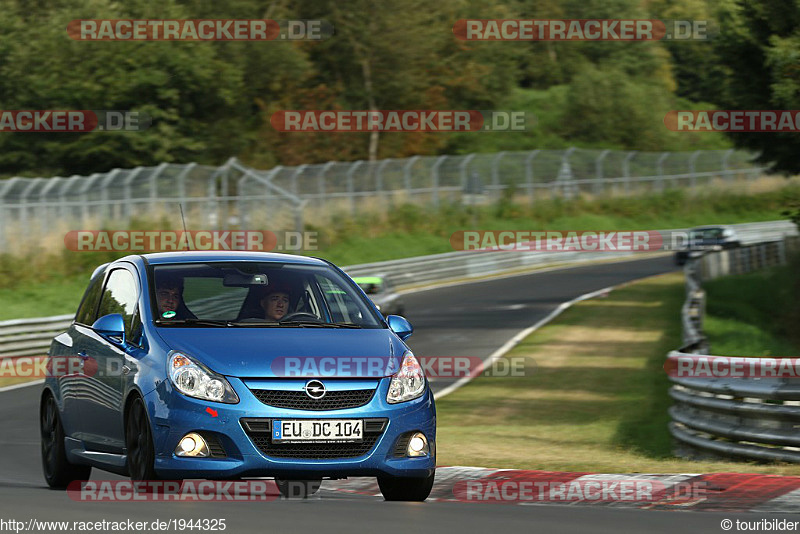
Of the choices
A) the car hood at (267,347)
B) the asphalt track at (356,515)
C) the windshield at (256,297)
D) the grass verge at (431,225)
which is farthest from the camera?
the grass verge at (431,225)

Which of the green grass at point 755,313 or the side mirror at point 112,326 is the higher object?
the side mirror at point 112,326

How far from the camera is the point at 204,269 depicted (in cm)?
923

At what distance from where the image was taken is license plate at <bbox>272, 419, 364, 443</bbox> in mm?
7859

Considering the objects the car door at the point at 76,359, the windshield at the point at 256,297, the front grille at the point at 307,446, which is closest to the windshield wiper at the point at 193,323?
the windshield at the point at 256,297

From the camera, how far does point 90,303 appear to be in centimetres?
1009

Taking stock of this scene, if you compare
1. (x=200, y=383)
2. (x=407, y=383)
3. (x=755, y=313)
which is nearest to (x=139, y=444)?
(x=200, y=383)

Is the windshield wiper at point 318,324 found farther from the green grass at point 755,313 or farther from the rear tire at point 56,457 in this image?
the green grass at point 755,313

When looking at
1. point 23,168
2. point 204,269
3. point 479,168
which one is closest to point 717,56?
point 479,168

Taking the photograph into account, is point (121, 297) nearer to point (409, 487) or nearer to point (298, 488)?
point (298, 488)

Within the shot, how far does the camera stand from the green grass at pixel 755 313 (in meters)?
23.6

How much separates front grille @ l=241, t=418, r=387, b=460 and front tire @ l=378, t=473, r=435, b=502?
1.84ft

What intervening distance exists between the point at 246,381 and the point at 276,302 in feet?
4.20

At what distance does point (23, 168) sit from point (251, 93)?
573 inches

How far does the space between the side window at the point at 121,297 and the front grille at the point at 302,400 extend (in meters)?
1.27
